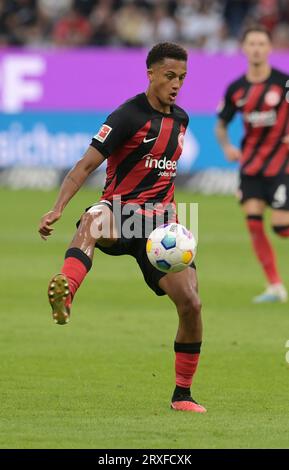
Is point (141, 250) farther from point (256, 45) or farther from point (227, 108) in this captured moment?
point (227, 108)

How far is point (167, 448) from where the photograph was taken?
612 cm

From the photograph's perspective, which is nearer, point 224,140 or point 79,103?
point 224,140

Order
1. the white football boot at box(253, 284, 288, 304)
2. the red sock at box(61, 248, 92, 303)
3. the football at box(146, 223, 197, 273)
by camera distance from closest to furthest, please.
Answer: the red sock at box(61, 248, 92, 303) → the football at box(146, 223, 197, 273) → the white football boot at box(253, 284, 288, 304)

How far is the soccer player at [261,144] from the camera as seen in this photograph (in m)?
12.2

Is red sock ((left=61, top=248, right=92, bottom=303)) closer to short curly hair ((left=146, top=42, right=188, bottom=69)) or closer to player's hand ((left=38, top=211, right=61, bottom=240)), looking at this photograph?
player's hand ((left=38, top=211, right=61, bottom=240))

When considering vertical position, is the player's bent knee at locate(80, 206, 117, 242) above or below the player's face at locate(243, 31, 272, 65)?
below

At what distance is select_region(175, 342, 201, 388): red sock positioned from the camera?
7316 mm

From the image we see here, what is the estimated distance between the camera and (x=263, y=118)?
12.6 metres

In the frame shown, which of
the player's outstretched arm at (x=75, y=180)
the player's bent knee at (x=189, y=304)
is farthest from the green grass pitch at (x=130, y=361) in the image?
the player's outstretched arm at (x=75, y=180)

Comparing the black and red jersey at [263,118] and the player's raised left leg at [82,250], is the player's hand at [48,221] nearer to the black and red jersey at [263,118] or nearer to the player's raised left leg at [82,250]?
the player's raised left leg at [82,250]

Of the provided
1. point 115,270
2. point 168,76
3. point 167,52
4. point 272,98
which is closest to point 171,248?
point 168,76

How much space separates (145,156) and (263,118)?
17.6 feet

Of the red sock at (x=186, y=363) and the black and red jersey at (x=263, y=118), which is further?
the black and red jersey at (x=263, y=118)

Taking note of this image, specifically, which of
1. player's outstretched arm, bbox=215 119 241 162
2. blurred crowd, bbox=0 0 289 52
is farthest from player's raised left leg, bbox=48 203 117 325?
blurred crowd, bbox=0 0 289 52
